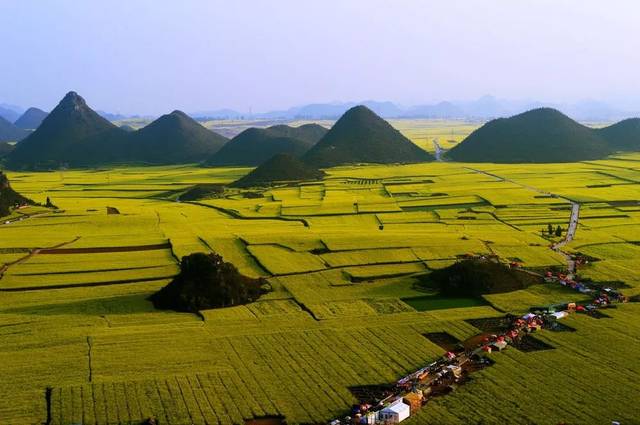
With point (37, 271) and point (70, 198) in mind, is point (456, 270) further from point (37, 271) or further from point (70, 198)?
point (70, 198)

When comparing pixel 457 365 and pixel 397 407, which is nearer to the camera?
pixel 397 407

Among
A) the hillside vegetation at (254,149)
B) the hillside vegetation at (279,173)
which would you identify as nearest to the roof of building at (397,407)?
the hillside vegetation at (279,173)

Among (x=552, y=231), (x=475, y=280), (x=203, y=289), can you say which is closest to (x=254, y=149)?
(x=552, y=231)

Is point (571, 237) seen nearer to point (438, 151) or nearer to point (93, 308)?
point (93, 308)

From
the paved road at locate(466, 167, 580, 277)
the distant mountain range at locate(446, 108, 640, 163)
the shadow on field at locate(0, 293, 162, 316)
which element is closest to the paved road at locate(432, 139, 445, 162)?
the distant mountain range at locate(446, 108, 640, 163)

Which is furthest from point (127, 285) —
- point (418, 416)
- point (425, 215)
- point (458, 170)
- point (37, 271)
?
point (458, 170)

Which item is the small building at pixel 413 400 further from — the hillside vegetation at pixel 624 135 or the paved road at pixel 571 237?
the hillside vegetation at pixel 624 135

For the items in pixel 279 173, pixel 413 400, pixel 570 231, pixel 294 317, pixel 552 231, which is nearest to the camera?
pixel 413 400
